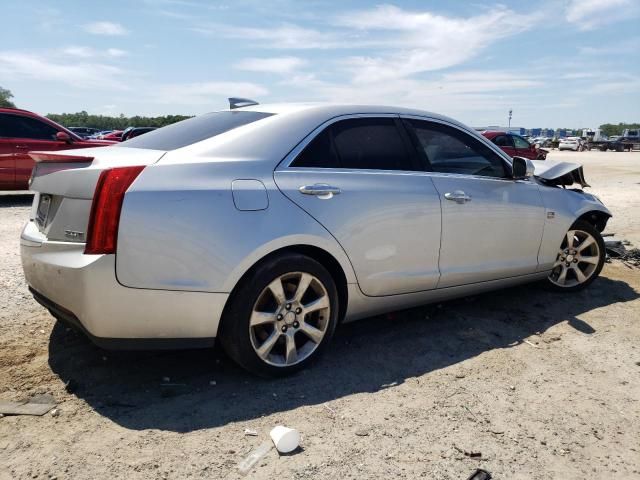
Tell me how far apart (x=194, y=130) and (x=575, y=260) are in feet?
12.1

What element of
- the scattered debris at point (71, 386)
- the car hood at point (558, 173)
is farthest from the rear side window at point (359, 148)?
the scattered debris at point (71, 386)

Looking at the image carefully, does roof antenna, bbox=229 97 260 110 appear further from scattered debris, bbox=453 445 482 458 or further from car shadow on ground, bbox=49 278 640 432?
scattered debris, bbox=453 445 482 458

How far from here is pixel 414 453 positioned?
8.47 ft

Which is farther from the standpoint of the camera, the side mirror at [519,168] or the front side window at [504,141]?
the front side window at [504,141]

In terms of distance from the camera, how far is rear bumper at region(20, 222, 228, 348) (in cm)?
274

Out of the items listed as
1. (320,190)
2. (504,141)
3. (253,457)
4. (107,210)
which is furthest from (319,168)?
(504,141)

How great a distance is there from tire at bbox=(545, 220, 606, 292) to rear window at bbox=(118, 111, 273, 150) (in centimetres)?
314

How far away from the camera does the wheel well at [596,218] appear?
17.2 feet

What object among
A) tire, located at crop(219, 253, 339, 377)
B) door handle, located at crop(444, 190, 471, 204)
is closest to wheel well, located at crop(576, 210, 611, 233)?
door handle, located at crop(444, 190, 471, 204)

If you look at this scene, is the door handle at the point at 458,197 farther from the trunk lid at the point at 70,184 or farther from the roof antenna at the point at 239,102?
the trunk lid at the point at 70,184

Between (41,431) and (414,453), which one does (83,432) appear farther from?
(414,453)

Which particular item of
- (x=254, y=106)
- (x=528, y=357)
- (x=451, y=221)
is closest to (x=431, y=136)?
(x=451, y=221)

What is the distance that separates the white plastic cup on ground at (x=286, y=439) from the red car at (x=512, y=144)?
1787cm

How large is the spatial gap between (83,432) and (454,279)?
2637mm
